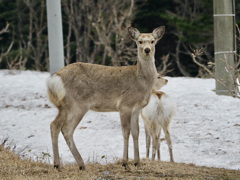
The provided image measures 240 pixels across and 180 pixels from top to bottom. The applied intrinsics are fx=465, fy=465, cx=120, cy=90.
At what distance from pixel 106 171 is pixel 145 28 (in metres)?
19.3

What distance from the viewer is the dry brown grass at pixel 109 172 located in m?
5.96

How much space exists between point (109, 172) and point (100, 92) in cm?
116

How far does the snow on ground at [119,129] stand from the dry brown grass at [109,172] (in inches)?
25.0

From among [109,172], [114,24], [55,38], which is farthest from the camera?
[114,24]

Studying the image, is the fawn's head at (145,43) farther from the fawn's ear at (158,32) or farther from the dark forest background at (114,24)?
the dark forest background at (114,24)

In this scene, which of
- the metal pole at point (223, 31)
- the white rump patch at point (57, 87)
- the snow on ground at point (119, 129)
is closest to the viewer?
the white rump patch at point (57, 87)

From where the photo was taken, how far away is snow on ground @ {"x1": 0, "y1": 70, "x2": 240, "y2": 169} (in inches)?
315

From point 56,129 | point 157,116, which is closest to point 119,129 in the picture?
point 157,116

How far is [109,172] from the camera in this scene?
627 cm

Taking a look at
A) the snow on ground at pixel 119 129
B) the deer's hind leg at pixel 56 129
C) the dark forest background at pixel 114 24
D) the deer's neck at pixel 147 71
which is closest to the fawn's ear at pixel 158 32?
the deer's neck at pixel 147 71

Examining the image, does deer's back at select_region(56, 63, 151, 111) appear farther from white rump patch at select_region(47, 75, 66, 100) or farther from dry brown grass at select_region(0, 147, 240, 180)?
dry brown grass at select_region(0, 147, 240, 180)

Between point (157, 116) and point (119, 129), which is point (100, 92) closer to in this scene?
point (157, 116)

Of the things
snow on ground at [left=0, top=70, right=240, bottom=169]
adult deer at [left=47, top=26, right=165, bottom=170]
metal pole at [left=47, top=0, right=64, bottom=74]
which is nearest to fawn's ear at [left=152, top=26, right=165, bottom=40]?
adult deer at [left=47, top=26, right=165, bottom=170]

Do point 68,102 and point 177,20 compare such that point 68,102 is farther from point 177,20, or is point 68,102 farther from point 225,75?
point 177,20
